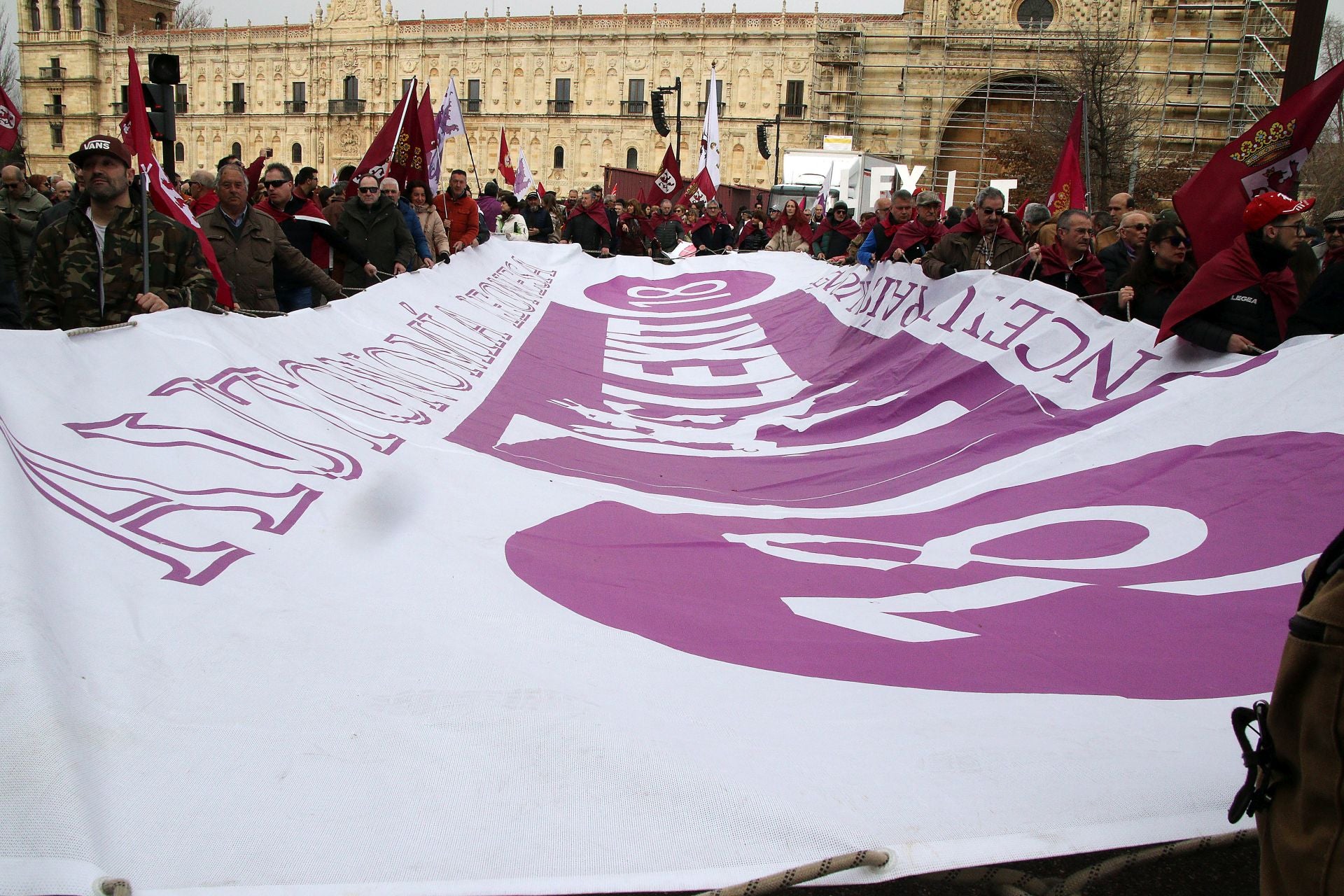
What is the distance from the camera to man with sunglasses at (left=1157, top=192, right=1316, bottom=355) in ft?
17.4

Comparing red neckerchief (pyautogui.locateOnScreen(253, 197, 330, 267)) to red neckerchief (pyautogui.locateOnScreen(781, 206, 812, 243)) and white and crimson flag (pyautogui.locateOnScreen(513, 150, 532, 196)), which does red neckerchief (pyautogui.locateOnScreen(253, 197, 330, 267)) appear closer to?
red neckerchief (pyautogui.locateOnScreen(781, 206, 812, 243))

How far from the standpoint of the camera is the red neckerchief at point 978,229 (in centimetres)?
862

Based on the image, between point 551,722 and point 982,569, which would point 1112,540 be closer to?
point 982,569

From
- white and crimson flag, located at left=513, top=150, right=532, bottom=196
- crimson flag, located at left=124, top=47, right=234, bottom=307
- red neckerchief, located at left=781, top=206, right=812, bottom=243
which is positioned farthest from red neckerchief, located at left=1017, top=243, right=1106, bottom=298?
white and crimson flag, located at left=513, top=150, right=532, bottom=196

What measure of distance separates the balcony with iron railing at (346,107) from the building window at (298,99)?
2.78 metres

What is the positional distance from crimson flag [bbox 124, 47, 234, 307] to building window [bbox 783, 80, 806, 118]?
63632 millimetres

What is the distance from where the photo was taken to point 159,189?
650 cm

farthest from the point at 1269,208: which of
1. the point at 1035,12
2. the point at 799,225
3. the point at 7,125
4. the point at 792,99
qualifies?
the point at 792,99

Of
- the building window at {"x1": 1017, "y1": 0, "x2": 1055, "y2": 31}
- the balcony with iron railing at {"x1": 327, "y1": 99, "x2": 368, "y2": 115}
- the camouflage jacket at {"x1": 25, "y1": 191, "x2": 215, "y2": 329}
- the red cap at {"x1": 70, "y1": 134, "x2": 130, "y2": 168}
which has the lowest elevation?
the camouflage jacket at {"x1": 25, "y1": 191, "x2": 215, "y2": 329}

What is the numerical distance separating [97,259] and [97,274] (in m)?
0.07

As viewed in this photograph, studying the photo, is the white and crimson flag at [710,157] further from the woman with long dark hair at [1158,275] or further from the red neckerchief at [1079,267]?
the woman with long dark hair at [1158,275]

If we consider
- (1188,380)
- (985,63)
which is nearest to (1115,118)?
(985,63)

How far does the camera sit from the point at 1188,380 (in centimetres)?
507

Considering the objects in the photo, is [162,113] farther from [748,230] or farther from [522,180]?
[522,180]
